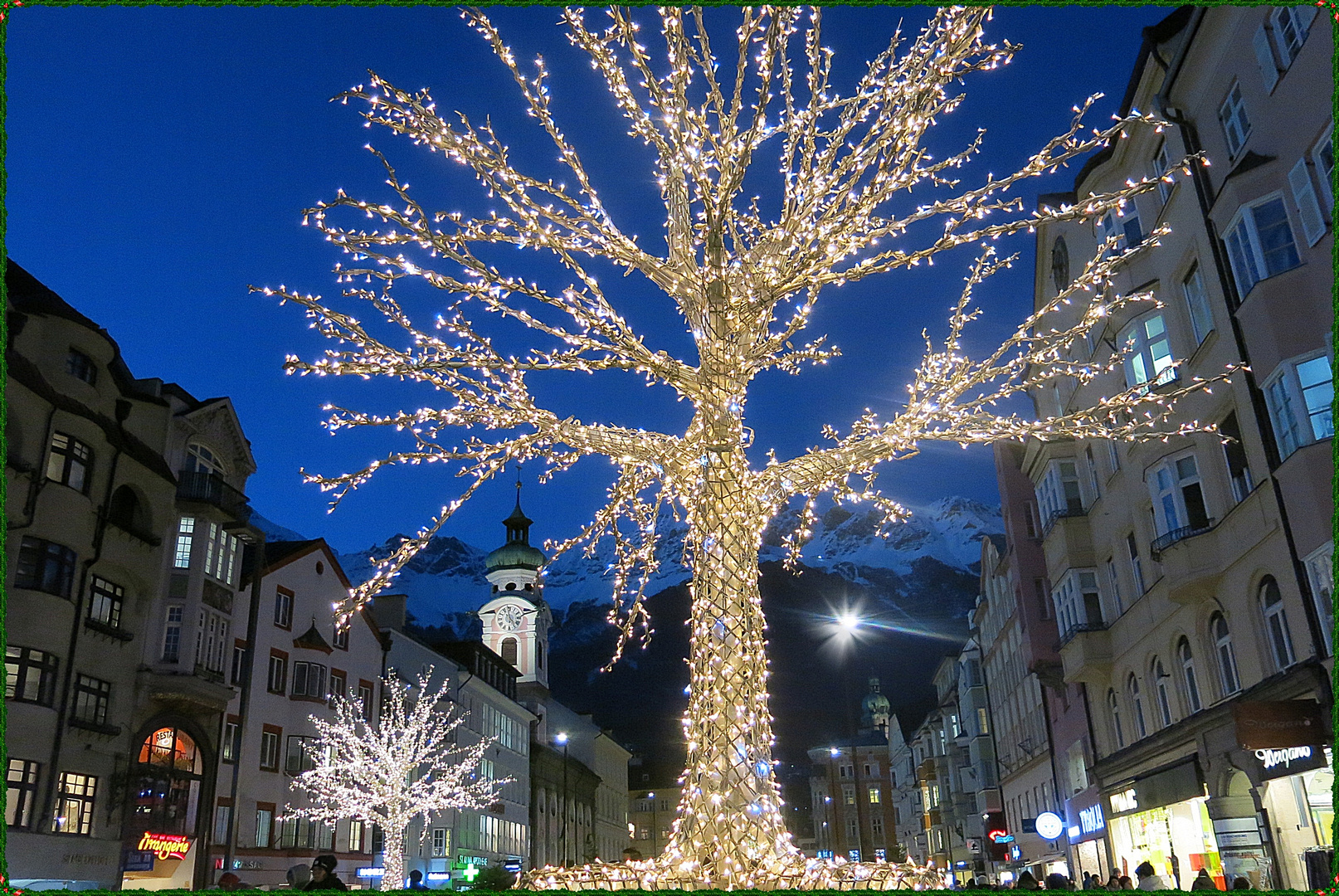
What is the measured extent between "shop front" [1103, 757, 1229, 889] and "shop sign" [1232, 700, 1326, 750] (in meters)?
4.35

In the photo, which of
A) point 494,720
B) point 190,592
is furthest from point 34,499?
point 494,720

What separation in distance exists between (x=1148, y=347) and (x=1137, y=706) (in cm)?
930

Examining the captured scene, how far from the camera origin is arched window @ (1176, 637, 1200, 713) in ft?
63.3

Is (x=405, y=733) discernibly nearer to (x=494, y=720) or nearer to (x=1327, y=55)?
(x=494, y=720)

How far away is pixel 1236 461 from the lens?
17.0 m

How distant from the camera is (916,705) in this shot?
352 feet

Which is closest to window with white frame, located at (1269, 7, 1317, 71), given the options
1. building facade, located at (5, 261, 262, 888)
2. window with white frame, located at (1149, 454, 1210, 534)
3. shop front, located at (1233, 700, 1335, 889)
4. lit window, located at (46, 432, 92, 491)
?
window with white frame, located at (1149, 454, 1210, 534)

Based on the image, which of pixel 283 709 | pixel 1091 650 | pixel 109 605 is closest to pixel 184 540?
pixel 109 605

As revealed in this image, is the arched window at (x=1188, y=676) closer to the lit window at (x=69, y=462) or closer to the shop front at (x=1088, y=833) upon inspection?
the shop front at (x=1088, y=833)

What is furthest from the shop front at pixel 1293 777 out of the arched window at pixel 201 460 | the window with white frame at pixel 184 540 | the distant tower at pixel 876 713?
the distant tower at pixel 876 713

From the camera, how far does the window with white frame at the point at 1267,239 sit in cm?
1462

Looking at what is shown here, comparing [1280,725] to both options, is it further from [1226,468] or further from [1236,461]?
[1226,468]

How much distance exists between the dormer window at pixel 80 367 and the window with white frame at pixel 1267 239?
26.8m

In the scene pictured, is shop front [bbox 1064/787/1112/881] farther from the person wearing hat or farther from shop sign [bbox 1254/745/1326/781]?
the person wearing hat
